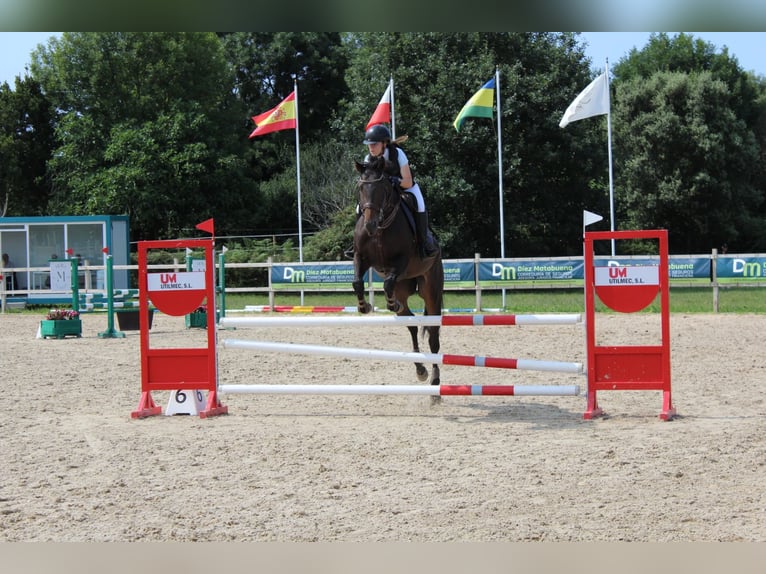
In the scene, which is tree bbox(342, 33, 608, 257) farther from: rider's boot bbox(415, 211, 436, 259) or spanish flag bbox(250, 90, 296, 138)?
rider's boot bbox(415, 211, 436, 259)

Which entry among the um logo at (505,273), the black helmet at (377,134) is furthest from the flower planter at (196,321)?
the black helmet at (377,134)

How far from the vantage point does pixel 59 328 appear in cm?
1410

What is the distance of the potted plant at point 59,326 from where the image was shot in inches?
554

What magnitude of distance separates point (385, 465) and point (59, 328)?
10522mm

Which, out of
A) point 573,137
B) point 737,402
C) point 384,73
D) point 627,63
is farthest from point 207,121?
point 737,402

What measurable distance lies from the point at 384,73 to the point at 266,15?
27985 millimetres

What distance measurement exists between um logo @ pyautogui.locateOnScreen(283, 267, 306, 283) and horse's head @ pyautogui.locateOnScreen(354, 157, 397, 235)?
13.5 meters

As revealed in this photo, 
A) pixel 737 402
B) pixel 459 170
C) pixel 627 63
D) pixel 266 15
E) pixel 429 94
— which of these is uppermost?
pixel 627 63

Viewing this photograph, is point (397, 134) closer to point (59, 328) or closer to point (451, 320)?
point (59, 328)

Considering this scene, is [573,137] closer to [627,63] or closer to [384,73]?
[384,73]

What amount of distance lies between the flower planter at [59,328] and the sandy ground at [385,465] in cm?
479

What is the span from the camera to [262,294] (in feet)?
93.1

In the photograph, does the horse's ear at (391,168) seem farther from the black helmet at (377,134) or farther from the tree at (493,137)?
the tree at (493,137)

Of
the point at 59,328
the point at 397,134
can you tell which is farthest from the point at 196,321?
the point at 397,134
